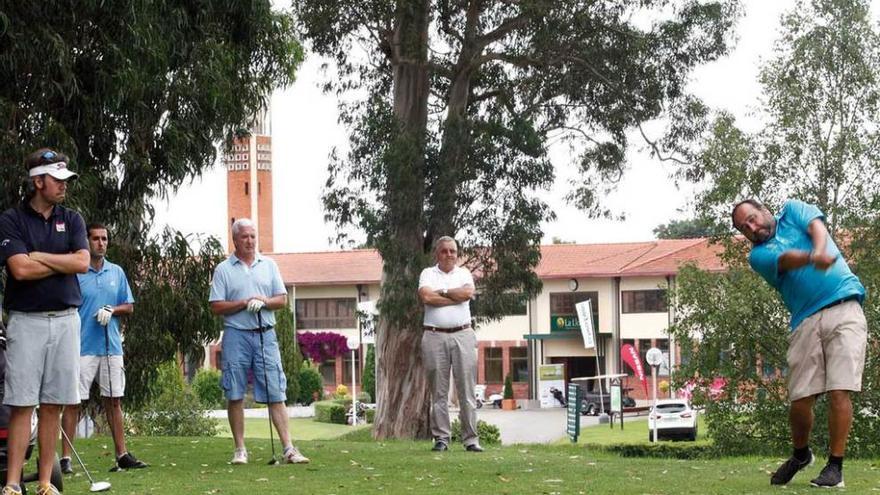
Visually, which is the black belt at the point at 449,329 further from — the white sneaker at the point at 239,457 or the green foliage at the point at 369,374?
the green foliage at the point at 369,374

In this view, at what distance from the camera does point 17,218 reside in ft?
26.1

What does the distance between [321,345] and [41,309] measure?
74678 millimetres

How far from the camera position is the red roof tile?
72.8 m

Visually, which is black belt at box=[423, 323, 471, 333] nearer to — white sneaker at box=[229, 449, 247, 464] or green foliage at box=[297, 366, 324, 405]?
white sneaker at box=[229, 449, 247, 464]

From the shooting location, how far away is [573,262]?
76.6m

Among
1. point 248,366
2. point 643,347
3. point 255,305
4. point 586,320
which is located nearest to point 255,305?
point 255,305

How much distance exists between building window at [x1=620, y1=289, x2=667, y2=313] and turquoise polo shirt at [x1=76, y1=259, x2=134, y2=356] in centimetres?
6317

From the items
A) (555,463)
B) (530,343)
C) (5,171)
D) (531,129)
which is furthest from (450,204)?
(530,343)

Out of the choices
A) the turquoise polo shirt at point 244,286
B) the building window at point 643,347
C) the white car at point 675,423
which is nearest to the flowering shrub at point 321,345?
the building window at point 643,347

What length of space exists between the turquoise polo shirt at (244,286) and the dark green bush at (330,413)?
5015 cm

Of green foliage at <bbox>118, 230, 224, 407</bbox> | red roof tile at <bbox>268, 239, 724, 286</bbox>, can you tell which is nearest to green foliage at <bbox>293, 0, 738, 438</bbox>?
green foliage at <bbox>118, 230, 224, 407</bbox>

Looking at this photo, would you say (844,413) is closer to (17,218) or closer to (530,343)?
(17,218)

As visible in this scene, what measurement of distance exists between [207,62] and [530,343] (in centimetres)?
6246

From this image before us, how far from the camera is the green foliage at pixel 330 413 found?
202 ft
